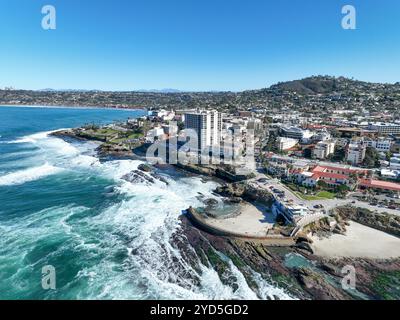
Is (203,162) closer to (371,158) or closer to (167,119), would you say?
(371,158)

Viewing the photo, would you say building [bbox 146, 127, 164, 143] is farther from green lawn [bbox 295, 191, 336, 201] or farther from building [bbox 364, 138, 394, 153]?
building [bbox 364, 138, 394, 153]

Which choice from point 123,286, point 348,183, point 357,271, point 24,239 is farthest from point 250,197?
point 24,239

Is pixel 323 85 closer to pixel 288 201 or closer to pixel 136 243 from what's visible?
pixel 288 201

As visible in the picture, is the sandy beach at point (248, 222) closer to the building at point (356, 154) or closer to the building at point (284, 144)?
the building at point (356, 154)

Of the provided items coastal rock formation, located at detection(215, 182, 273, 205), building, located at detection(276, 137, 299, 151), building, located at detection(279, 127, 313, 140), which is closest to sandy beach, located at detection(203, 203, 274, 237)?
coastal rock formation, located at detection(215, 182, 273, 205)

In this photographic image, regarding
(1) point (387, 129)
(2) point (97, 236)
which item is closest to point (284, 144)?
(1) point (387, 129)

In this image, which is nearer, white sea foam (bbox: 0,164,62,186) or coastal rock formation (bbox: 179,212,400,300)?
coastal rock formation (bbox: 179,212,400,300)
